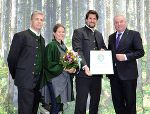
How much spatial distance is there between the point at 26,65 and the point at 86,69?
73 centimetres

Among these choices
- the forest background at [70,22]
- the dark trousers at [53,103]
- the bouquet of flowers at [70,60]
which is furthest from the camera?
the forest background at [70,22]

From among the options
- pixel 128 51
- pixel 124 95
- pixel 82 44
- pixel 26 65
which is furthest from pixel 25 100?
pixel 128 51

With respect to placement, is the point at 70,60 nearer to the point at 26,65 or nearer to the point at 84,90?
the point at 84,90

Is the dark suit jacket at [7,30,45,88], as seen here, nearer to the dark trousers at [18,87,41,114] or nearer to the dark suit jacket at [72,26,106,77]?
the dark trousers at [18,87,41,114]

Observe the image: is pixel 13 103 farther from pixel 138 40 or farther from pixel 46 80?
pixel 138 40

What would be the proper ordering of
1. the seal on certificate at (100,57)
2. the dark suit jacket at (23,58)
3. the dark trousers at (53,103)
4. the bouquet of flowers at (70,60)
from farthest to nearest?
the seal on certificate at (100,57) → the dark trousers at (53,103) → the bouquet of flowers at (70,60) → the dark suit jacket at (23,58)

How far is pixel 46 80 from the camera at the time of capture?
358 centimetres

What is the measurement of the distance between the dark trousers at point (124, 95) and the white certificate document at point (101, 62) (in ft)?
0.67

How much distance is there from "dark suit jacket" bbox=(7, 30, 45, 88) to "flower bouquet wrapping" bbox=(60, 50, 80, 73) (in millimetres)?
408

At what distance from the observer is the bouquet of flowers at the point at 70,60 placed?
3438mm

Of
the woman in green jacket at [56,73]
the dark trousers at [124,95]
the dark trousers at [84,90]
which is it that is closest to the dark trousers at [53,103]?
the woman in green jacket at [56,73]

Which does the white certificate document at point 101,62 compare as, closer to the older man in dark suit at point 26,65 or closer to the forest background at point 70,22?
the older man in dark suit at point 26,65

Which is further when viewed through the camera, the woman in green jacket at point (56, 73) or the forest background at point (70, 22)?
the forest background at point (70, 22)

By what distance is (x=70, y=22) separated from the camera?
5105mm
